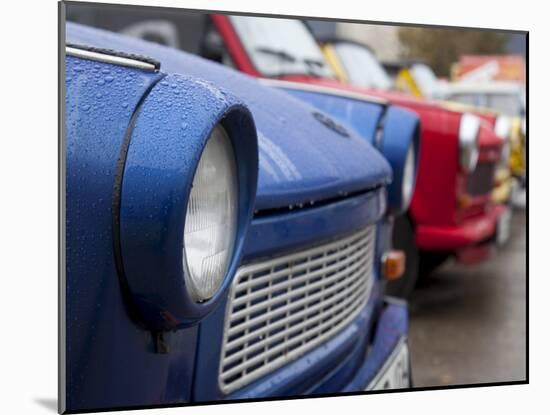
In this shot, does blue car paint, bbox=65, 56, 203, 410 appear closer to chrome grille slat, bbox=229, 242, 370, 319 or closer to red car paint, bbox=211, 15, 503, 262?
chrome grille slat, bbox=229, 242, 370, 319

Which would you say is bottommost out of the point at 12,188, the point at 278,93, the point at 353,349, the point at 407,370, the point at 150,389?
the point at 407,370

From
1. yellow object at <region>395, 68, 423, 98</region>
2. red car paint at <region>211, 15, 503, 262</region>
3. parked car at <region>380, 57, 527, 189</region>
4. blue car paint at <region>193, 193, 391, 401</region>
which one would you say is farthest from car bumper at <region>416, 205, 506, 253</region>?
blue car paint at <region>193, 193, 391, 401</region>

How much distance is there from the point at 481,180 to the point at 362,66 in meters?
0.71

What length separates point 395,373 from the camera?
196 centimetres

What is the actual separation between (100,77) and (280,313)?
0.53 meters

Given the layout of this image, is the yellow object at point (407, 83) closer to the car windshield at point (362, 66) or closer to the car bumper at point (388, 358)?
the car windshield at point (362, 66)

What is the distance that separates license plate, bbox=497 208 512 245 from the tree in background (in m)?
0.63

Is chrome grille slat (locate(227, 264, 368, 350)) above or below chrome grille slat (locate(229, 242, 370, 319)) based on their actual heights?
below

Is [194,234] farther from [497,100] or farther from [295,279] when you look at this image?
[497,100]

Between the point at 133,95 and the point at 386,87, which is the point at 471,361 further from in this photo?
the point at 133,95

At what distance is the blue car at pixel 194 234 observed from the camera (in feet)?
3.39

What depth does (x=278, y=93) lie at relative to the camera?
1785 millimetres

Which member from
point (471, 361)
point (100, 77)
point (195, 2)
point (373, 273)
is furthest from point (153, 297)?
point (471, 361)

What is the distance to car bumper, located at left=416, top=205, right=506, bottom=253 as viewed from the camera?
10.1ft
